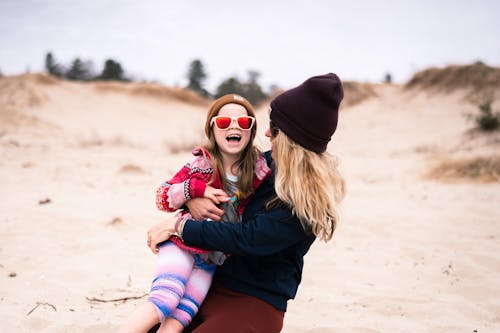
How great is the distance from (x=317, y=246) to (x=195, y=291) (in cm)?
285

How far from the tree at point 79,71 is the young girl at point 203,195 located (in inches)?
1388

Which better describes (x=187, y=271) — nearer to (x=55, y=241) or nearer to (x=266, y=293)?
(x=266, y=293)

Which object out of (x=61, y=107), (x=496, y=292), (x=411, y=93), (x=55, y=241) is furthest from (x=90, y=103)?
(x=496, y=292)

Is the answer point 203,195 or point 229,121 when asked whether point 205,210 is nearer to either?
point 203,195

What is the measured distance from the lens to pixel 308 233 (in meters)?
1.98

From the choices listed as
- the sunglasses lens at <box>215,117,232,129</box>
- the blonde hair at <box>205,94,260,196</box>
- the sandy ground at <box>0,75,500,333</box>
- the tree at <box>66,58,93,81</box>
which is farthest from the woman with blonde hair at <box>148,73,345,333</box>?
the tree at <box>66,58,93,81</box>

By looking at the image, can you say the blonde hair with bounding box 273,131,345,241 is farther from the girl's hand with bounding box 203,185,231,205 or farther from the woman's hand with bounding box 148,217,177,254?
the woman's hand with bounding box 148,217,177,254

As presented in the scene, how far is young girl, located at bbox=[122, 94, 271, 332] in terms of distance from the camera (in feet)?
6.40

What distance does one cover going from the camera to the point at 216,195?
2129 mm

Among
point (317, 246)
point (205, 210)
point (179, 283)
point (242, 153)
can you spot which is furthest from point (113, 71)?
point (179, 283)

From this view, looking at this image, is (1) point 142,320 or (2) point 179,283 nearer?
(1) point 142,320

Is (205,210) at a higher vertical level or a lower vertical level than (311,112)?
lower

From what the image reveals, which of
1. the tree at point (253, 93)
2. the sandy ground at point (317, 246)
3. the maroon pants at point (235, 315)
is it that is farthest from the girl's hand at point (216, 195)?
the tree at point (253, 93)

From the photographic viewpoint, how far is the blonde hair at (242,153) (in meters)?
2.22
